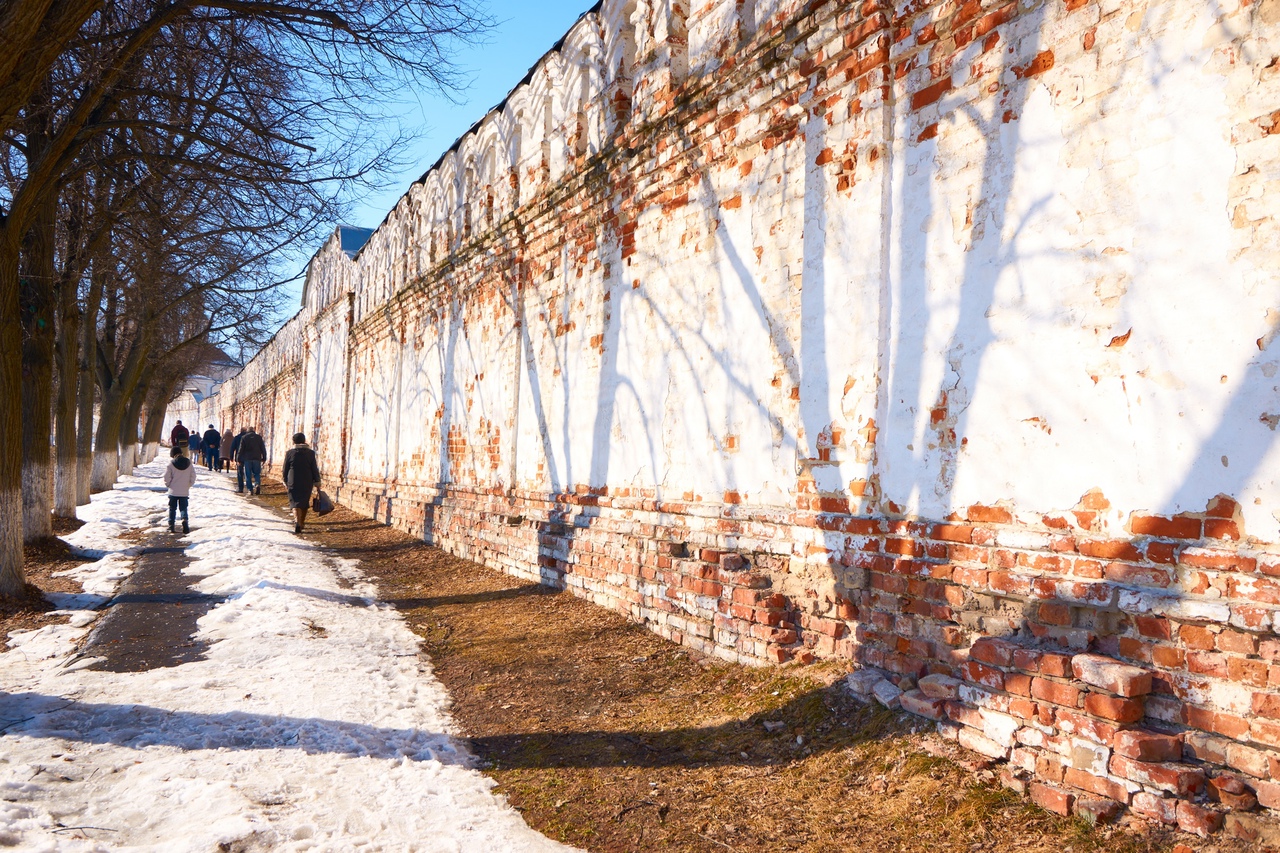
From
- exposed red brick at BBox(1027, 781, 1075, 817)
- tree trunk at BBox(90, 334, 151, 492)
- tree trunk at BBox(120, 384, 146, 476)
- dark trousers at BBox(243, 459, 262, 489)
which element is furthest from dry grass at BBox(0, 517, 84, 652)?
tree trunk at BBox(120, 384, 146, 476)

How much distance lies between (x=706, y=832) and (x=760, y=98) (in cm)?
428

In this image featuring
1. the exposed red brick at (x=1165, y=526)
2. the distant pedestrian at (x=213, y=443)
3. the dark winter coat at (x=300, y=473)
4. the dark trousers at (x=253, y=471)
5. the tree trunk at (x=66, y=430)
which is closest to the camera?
the exposed red brick at (x=1165, y=526)

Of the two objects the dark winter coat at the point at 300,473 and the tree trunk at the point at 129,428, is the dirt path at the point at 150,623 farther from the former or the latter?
the tree trunk at the point at 129,428

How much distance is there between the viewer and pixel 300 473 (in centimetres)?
1295

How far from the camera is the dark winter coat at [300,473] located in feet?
42.3

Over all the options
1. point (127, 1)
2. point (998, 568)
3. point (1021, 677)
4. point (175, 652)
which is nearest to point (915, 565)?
point (998, 568)

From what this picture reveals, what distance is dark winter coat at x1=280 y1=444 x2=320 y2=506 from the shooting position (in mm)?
12891

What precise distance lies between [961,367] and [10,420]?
7.67 metres

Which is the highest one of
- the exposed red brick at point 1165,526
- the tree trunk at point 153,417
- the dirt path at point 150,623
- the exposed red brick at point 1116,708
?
the tree trunk at point 153,417

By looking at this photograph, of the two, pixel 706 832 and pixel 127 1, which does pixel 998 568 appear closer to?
pixel 706 832

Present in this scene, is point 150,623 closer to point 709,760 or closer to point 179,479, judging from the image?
point 709,760

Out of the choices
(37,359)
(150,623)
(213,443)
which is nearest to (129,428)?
(213,443)

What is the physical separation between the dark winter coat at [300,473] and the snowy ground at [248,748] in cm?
568

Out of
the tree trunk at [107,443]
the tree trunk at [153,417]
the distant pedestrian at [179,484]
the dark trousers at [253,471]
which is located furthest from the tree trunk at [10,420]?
the tree trunk at [153,417]
